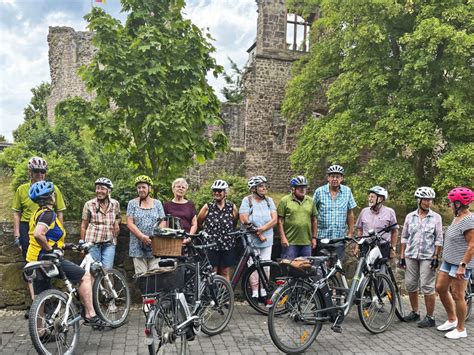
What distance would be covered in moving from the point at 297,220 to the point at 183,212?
5.16 feet

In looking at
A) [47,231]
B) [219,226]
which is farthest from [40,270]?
[219,226]

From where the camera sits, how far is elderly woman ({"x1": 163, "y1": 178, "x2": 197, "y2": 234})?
6.04 meters

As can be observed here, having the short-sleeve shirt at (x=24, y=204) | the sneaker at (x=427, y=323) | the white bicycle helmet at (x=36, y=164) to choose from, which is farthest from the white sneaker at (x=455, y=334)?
the white bicycle helmet at (x=36, y=164)

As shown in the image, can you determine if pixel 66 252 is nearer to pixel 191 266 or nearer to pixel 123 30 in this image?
pixel 191 266

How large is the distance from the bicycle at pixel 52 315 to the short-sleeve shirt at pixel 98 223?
2.92 ft

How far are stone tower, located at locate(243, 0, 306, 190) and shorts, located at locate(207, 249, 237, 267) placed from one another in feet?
58.5

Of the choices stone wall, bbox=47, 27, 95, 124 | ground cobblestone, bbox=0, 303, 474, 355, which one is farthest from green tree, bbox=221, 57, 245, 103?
ground cobblestone, bbox=0, 303, 474, 355

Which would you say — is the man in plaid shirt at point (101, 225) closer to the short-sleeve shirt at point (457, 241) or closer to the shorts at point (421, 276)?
the shorts at point (421, 276)

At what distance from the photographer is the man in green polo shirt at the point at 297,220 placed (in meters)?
6.35

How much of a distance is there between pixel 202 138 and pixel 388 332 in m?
4.00

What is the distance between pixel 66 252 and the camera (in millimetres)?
6609

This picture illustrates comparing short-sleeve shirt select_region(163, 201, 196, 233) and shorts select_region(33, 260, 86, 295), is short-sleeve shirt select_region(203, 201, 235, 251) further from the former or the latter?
shorts select_region(33, 260, 86, 295)

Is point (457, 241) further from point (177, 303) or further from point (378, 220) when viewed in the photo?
point (177, 303)

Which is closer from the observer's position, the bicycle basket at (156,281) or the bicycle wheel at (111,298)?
the bicycle basket at (156,281)
